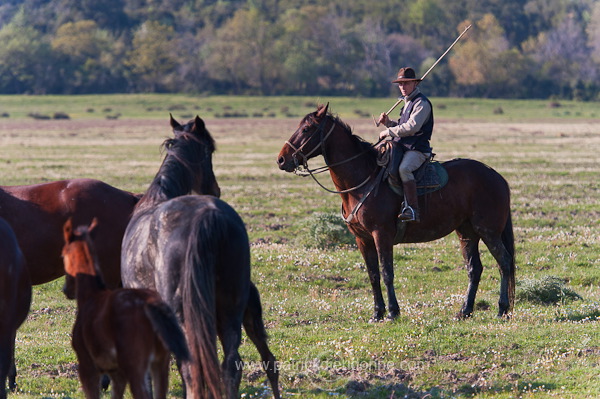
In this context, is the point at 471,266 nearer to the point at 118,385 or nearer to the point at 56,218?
the point at 56,218

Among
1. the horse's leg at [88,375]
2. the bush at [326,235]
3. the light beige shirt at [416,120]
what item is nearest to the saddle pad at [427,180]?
the light beige shirt at [416,120]

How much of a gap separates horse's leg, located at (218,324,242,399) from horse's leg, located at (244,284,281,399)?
695 millimetres

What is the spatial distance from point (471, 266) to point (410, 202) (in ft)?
5.25

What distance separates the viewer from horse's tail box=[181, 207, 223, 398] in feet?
20.8

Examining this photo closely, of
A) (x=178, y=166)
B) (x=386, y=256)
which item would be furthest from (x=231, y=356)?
(x=386, y=256)

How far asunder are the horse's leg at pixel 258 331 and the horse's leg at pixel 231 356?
2.28ft

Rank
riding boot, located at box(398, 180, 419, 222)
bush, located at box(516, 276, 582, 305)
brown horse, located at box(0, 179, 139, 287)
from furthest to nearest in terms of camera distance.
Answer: bush, located at box(516, 276, 582, 305)
riding boot, located at box(398, 180, 419, 222)
brown horse, located at box(0, 179, 139, 287)

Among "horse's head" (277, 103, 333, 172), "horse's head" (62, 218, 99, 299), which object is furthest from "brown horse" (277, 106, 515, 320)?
"horse's head" (62, 218, 99, 299)

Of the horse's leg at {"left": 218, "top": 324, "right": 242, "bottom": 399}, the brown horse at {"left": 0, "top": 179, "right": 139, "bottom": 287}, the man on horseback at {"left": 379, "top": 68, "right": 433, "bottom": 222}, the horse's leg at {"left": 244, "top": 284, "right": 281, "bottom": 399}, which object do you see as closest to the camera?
the horse's leg at {"left": 218, "top": 324, "right": 242, "bottom": 399}

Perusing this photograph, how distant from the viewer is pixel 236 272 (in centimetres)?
690

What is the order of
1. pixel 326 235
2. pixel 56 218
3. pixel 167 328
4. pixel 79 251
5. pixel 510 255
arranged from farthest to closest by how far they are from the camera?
pixel 326 235
pixel 510 255
pixel 56 218
pixel 79 251
pixel 167 328

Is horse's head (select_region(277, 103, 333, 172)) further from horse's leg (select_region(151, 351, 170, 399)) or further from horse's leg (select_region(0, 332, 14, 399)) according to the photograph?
horse's leg (select_region(151, 351, 170, 399))

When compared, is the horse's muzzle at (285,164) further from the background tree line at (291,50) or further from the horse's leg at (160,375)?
the background tree line at (291,50)

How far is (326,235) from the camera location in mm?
17703
